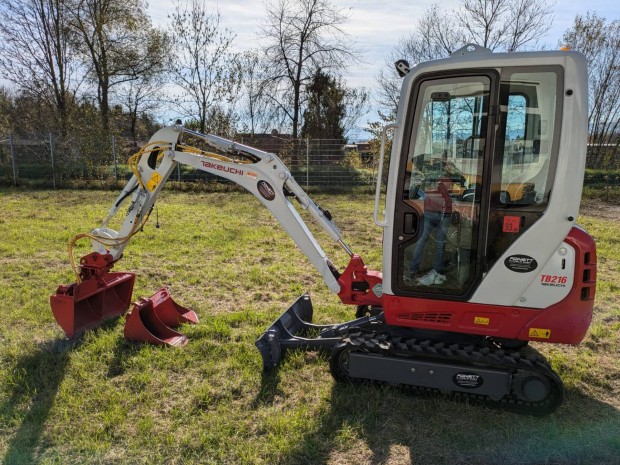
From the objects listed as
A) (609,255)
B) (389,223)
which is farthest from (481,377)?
(609,255)

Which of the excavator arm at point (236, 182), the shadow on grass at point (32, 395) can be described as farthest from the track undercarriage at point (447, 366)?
the shadow on grass at point (32, 395)

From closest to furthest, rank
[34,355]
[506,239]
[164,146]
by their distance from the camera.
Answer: [506,239] → [34,355] → [164,146]

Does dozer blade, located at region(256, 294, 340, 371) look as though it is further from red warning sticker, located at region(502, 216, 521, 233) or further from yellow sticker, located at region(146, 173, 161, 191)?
yellow sticker, located at region(146, 173, 161, 191)

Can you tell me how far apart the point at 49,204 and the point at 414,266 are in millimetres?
12594

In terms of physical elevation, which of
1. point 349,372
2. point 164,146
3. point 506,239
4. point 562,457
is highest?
point 164,146

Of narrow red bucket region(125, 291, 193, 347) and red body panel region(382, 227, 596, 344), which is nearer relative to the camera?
red body panel region(382, 227, 596, 344)

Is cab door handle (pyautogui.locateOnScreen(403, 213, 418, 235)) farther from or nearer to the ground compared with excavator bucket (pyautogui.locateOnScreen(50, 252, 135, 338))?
farther from the ground

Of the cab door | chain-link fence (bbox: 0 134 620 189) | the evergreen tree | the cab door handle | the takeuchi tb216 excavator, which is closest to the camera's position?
the takeuchi tb216 excavator

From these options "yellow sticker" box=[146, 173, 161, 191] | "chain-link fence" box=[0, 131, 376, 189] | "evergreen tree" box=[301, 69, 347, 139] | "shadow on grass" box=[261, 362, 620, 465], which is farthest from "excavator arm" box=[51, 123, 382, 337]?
"evergreen tree" box=[301, 69, 347, 139]

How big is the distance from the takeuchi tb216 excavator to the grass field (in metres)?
0.30

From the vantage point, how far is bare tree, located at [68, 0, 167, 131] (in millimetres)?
22109

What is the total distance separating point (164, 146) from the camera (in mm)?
4918

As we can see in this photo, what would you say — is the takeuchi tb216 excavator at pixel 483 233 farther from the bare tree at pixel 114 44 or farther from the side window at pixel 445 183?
the bare tree at pixel 114 44

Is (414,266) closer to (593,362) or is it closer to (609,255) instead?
(593,362)
